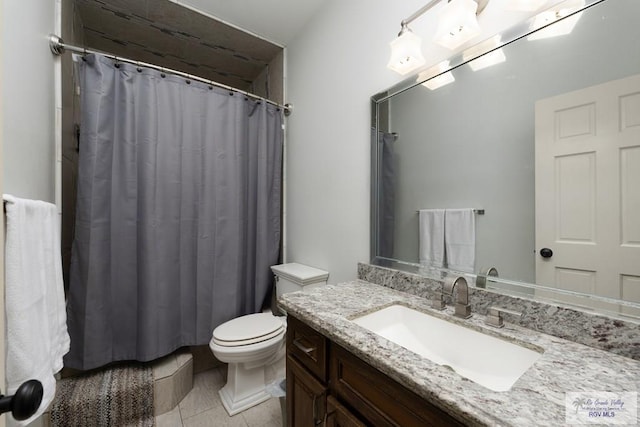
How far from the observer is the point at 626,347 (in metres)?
0.64

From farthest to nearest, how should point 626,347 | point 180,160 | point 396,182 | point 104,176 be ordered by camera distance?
1. point 180,160
2. point 104,176
3. point 396,182
4. point 626,347

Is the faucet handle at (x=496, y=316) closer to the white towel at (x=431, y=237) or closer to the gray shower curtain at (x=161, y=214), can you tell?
the white towel at (x=431, y=237)

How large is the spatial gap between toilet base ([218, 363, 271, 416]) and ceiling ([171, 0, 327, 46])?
2.26 m

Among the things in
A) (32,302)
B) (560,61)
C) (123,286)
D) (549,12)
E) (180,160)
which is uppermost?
(549,12)

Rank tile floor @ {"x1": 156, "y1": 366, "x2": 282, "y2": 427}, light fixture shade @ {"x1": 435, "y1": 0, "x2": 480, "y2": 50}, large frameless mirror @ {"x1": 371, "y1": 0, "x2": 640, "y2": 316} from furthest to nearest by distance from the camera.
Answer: tile floor @ {"x1": 156, "y1": 366, "x2": 282, "y2": 427}
light fixture shade @ {"x1": 435, "y1": 0, "x2": 480, "y2": 50}
large frameless mirror @ {"x1": 371, "y1": 0, "x2": 640, "y2": 316}

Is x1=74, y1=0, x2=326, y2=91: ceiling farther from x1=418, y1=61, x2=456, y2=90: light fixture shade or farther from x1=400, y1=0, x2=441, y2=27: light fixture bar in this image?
x1=418, y1=61, x2=456, y2=90: light fixture shade

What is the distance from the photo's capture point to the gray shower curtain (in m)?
1.37

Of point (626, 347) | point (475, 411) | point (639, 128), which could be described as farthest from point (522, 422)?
point (639, 128)

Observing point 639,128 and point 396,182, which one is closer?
point 639,128

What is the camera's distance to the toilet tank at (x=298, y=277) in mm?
1562

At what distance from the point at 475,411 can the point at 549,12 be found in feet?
3.63

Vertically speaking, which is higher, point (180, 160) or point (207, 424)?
point (180, 160)

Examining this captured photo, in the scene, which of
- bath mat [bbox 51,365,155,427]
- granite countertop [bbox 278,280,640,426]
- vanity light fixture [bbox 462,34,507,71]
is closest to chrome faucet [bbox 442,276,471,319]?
granite countertop [bbox 278,280,640,426]

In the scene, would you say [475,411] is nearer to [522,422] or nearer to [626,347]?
[522,422]
